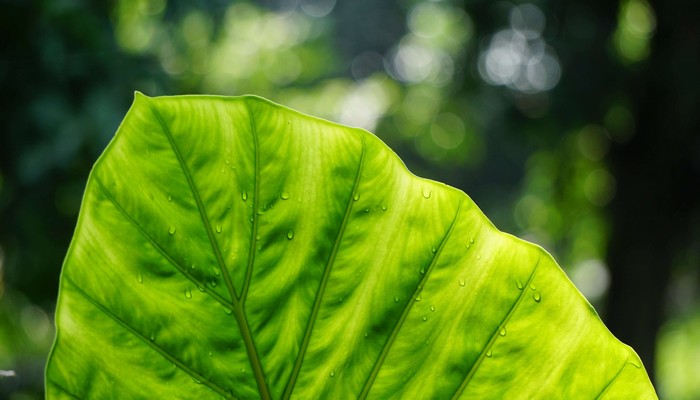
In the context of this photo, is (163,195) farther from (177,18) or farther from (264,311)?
(177,18)

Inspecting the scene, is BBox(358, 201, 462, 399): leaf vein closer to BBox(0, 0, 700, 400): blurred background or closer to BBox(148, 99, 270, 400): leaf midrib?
BBox(148, 99, 270, 400): leaf midrib

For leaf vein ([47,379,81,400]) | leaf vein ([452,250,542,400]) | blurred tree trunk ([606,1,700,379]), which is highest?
leaf vein ([452,250,542,400])

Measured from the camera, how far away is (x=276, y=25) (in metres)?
5.38

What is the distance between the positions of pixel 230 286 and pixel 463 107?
4867mm

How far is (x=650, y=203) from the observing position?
14.3ft

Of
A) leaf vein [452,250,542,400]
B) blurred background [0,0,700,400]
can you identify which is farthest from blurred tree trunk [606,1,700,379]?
leaf vein [452,250,542,400]

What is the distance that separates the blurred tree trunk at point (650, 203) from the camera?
13.6 feet

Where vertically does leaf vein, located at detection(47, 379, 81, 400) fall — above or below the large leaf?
below

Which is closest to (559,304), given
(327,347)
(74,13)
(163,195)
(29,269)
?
(327,347)

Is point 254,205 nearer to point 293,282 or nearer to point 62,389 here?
point 293,282

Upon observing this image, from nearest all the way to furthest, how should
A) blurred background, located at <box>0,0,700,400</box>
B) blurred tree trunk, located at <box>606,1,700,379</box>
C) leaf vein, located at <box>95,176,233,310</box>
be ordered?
leaf vein, located at <box>95,176,233,310</box>, blurred background, located at <box>0,0,700,400</box>, blurred tree trunk, located at <box>606,1,700,379</box>

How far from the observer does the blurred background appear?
2613 millimetres

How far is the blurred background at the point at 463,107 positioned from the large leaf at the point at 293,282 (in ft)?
6.06

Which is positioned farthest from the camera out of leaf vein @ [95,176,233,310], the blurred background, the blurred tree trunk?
the blurred tree trunk
